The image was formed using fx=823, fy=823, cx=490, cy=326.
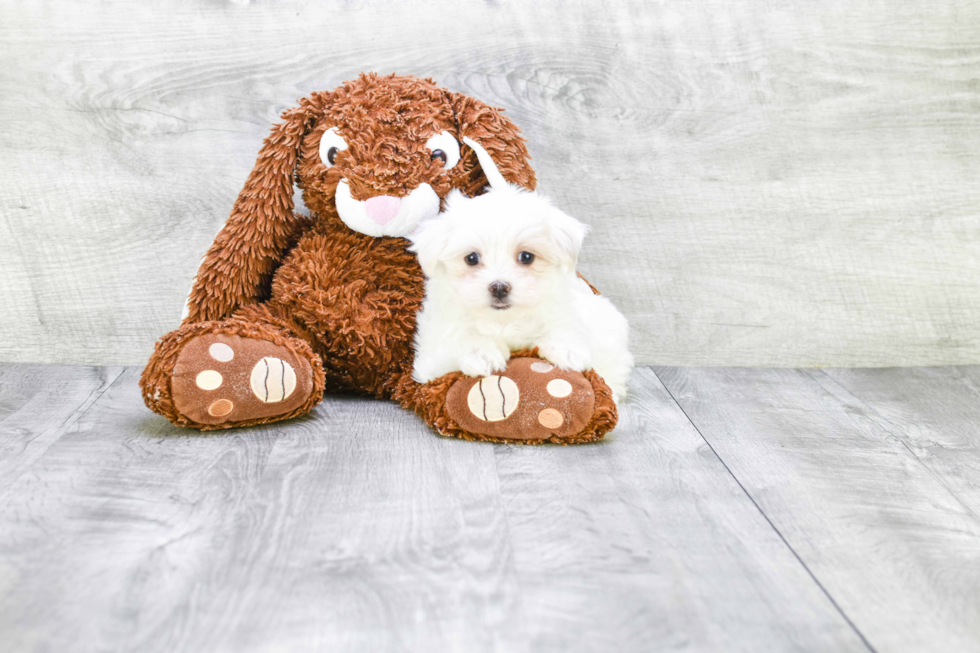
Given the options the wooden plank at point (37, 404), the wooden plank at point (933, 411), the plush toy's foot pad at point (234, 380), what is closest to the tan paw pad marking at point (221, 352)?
the plush toy's foot pad at point (234, 380)

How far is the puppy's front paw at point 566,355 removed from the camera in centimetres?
117

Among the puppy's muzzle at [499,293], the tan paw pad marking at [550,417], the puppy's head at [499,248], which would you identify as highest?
the puppy's head at [499,248]

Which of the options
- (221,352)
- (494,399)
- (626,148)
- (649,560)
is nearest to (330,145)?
(221,352)

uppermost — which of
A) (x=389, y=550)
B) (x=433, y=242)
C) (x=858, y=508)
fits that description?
(x=433, y=242)

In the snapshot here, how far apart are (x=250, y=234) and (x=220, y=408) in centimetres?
30

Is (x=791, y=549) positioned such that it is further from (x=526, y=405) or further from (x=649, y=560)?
(x=526, y=405)

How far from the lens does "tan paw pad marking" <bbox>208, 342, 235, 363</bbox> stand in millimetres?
1152

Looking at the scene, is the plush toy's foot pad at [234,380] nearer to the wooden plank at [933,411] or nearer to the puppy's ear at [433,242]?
the puppy's ear at [433,242]

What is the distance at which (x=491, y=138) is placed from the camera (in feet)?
4.22

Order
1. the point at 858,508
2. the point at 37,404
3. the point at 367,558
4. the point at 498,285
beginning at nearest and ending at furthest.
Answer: the point at 367,558 < the point at 858,508 < the point at 498,285 < the point at 37,404

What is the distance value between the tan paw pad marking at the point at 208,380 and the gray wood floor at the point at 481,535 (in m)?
0.08

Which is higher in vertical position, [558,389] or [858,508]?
[558,389]

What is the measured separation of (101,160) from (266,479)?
864 mm

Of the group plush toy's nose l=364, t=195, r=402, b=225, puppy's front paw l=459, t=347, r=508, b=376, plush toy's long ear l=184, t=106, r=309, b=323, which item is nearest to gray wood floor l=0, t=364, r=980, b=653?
puppy's front paw l=459, t=347, r=508, b=376
